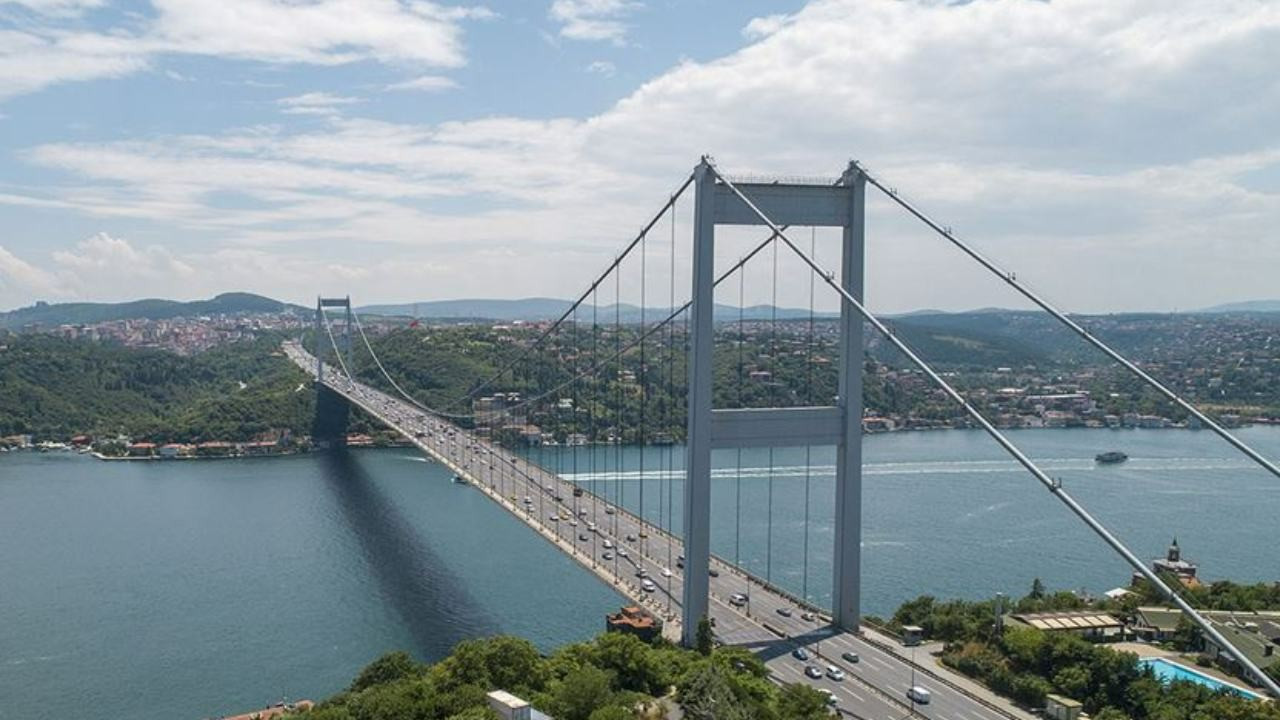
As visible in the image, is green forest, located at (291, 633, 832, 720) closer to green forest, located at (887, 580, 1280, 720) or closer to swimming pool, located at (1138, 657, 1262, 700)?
green forest, located at (887, 580, 1280, 720)

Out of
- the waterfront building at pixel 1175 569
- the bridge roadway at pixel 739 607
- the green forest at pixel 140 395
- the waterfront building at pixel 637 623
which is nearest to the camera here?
the bridge roadway at pixel 739 607

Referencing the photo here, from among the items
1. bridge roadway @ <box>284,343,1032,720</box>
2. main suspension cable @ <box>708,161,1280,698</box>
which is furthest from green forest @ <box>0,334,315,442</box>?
main suspension cable @ <box>708,161,1280,698</box>

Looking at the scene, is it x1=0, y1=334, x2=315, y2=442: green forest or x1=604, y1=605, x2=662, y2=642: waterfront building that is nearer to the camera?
x1=604, y1=605, x2=662, y2=642: waterfront building

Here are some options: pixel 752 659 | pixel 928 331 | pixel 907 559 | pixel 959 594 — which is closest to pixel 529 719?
pixel 752 659

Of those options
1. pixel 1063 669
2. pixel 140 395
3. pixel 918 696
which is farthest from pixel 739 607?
pixel 140 395

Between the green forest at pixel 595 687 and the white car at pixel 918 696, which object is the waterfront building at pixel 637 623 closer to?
the green forest at pixel 595 687

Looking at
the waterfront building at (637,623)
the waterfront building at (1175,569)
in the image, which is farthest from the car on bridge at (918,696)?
the waterfront building at (1175,569)
